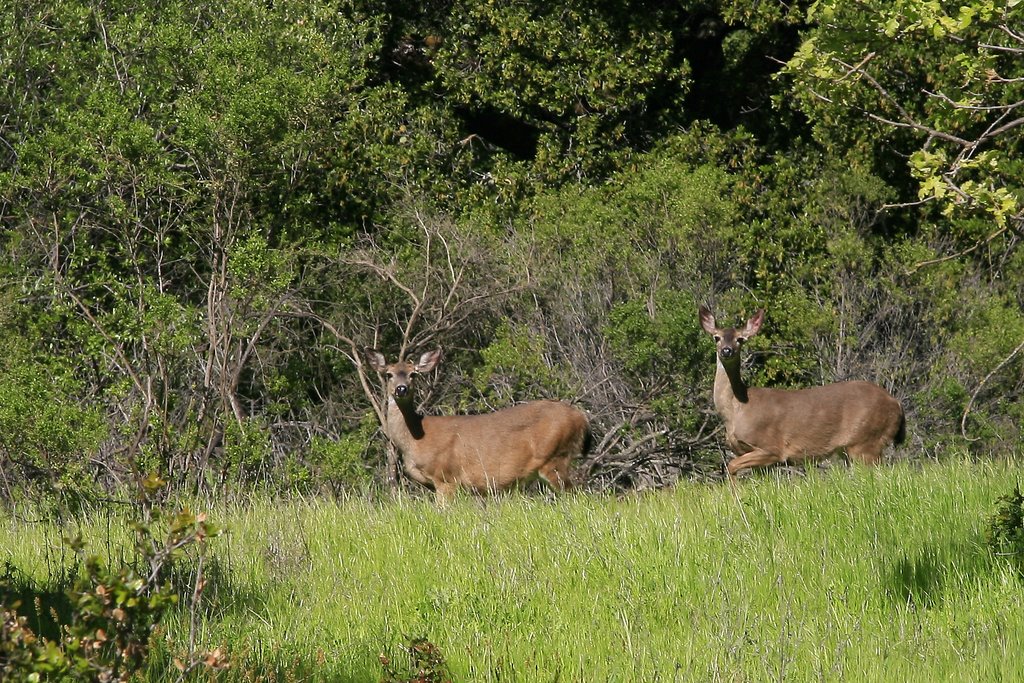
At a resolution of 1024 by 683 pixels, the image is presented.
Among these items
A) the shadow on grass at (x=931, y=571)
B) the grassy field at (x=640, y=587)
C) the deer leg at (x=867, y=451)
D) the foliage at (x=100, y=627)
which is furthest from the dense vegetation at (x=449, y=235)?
the foliage at (x=100, y=627)

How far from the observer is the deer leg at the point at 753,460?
39.4 ft

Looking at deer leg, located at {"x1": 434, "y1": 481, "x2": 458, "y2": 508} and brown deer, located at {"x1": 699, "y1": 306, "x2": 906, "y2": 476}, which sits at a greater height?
brown deer, located at {"x1": 699, "y1": 306, "x2": 906, "y2": 476}

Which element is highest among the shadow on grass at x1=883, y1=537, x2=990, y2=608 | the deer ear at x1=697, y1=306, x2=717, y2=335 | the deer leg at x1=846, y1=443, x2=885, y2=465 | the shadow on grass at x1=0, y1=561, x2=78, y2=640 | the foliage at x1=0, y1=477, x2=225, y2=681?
the foliage at x1=0, y1=477, x2=225, y2=681

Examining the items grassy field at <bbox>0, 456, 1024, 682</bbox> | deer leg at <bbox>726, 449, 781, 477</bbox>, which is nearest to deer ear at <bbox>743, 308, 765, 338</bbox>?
deer leg at <bbox>726, 449, 781, 477</bbox>

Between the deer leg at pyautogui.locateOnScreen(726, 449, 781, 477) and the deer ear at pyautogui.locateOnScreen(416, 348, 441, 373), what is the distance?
8.58 feet

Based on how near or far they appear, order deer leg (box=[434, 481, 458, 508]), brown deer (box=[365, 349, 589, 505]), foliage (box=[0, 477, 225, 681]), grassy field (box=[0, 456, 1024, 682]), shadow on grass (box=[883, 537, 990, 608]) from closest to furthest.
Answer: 1. foliage (box=[0, 477, 225, 681])
2. grassy field (box=[0, 456, 1024, 682])
3. shadow on grass (box=[883, 537, 990, 608])
4. deer leg (box=[434, 481, 458, 508])
5. brown deer (box=[365, 349, 589, 505])

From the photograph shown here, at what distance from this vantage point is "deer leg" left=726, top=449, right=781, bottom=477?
12.0 meters

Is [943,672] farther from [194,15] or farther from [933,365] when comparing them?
[194,15]

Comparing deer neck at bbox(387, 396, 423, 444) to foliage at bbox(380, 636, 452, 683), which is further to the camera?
deer neck at bbox(387, 396, 423, 444)

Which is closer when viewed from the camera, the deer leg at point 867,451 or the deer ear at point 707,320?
the deer leg at point 867,451

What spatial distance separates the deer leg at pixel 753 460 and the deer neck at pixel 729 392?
0.37 m

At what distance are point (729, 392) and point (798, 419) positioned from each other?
0.62 meters

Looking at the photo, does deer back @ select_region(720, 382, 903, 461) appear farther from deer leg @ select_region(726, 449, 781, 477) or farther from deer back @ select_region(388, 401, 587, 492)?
deer back @ select_region(388, 401, 587, 492)

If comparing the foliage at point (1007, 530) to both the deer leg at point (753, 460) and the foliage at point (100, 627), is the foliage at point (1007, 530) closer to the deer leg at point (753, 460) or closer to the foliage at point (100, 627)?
the foliage at point (100, 627)
